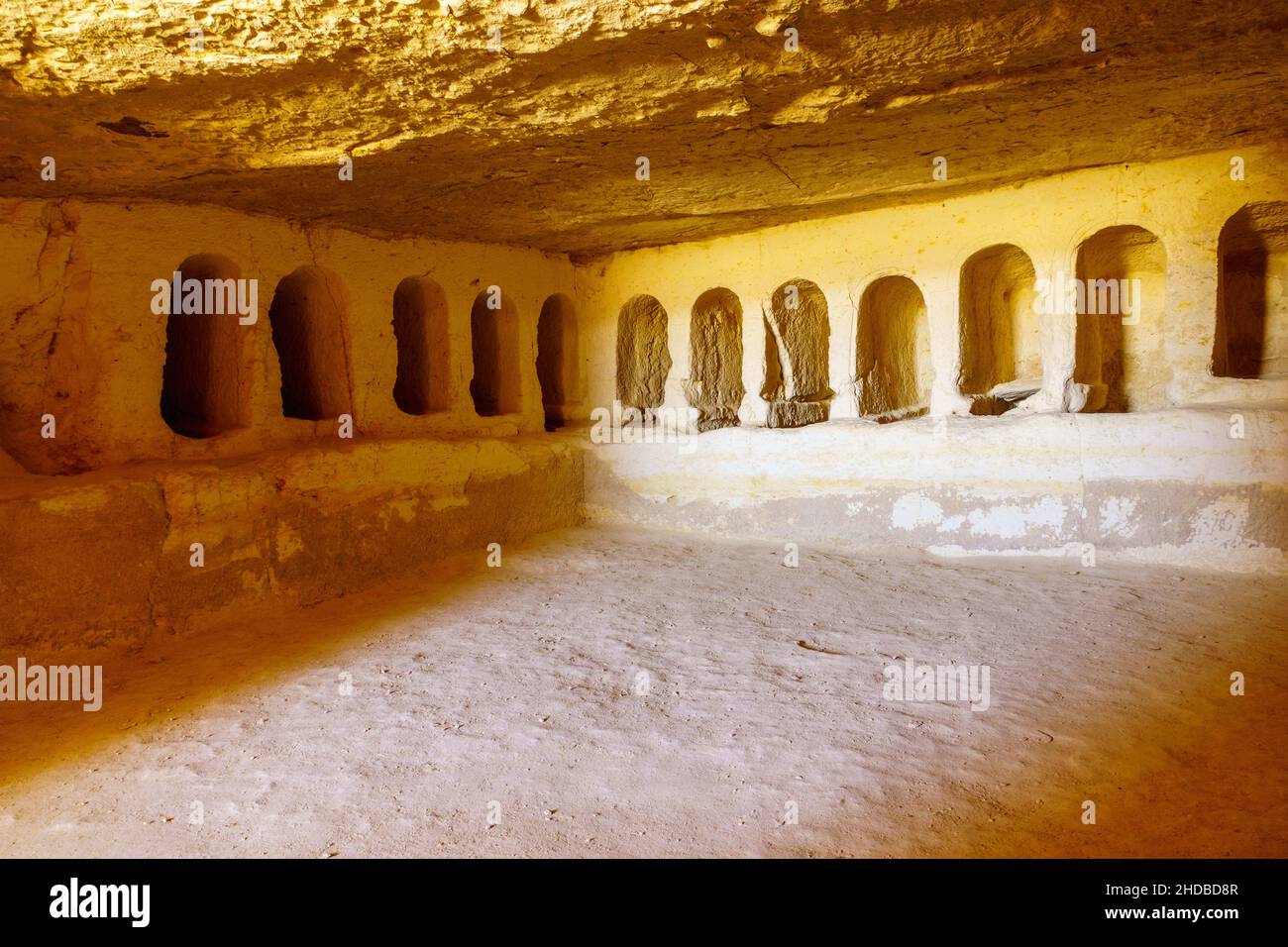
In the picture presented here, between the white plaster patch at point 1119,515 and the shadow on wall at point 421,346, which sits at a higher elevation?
the shadow on wall at point 421,346

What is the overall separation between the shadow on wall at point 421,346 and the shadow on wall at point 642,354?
206 cm

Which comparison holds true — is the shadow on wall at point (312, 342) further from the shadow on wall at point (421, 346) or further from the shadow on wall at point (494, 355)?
the shadow on wall at point (494, 355)

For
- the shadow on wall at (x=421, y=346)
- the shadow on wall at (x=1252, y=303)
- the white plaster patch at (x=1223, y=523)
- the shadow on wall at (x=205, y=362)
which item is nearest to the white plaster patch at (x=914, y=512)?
the white plaster patch at (x=1223, y=523)

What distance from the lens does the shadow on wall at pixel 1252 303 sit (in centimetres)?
712

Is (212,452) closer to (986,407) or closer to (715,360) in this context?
(715,360)

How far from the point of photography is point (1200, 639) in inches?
171

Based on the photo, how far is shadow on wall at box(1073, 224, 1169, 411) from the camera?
25.4 ft

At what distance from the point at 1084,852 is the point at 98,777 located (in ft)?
11.8

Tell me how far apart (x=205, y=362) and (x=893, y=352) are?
6.55 metres

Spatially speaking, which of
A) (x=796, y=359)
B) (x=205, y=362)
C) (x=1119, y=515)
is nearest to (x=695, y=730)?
(x=1119, y=515)

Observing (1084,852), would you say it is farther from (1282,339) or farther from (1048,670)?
(1282,339)

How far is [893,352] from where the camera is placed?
9055 millimetres

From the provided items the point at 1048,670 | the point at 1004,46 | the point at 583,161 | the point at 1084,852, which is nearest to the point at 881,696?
the point at 1048,670

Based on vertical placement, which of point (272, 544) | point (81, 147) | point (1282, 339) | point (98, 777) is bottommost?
point (98, 777)
